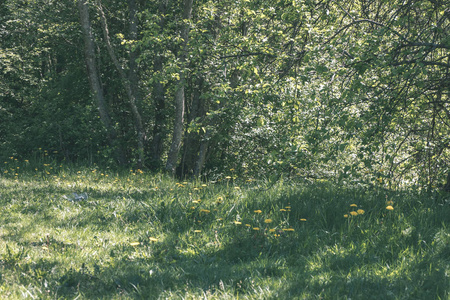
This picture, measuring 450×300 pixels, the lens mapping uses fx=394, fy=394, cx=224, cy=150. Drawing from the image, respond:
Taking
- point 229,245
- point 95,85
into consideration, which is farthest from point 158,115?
point 229,245

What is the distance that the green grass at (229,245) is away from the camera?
307 centimetres

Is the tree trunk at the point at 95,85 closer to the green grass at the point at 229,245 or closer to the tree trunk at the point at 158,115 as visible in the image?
the tree trunk at the point at 158,115

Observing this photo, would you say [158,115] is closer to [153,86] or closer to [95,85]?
[153,86]

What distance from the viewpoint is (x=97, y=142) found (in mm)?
11391

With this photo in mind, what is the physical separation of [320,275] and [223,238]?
1196mm

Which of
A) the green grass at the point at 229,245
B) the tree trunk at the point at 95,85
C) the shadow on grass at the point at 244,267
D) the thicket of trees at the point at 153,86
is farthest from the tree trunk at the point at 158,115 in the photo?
the shadow on grass at the point at 244,267

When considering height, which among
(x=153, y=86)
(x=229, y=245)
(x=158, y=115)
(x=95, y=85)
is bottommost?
(x=229, y=245)

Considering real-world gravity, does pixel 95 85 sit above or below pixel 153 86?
below

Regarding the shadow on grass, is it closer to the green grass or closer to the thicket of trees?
the green grass

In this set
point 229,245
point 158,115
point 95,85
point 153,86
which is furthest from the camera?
point 153,86

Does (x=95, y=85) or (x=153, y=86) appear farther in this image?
(x=153, y=86)

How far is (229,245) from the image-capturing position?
4008mm

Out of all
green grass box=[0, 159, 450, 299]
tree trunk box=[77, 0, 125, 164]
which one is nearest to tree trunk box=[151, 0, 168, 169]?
tree trunk box=[77, 0, 125, 164]

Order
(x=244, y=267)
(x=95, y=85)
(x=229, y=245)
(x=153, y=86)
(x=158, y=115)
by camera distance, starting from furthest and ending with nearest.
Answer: (x=153, y=86) → (x=158, y=115) → (x=95, y=85) → (x=229, y=245) → (x=244, y=267)
